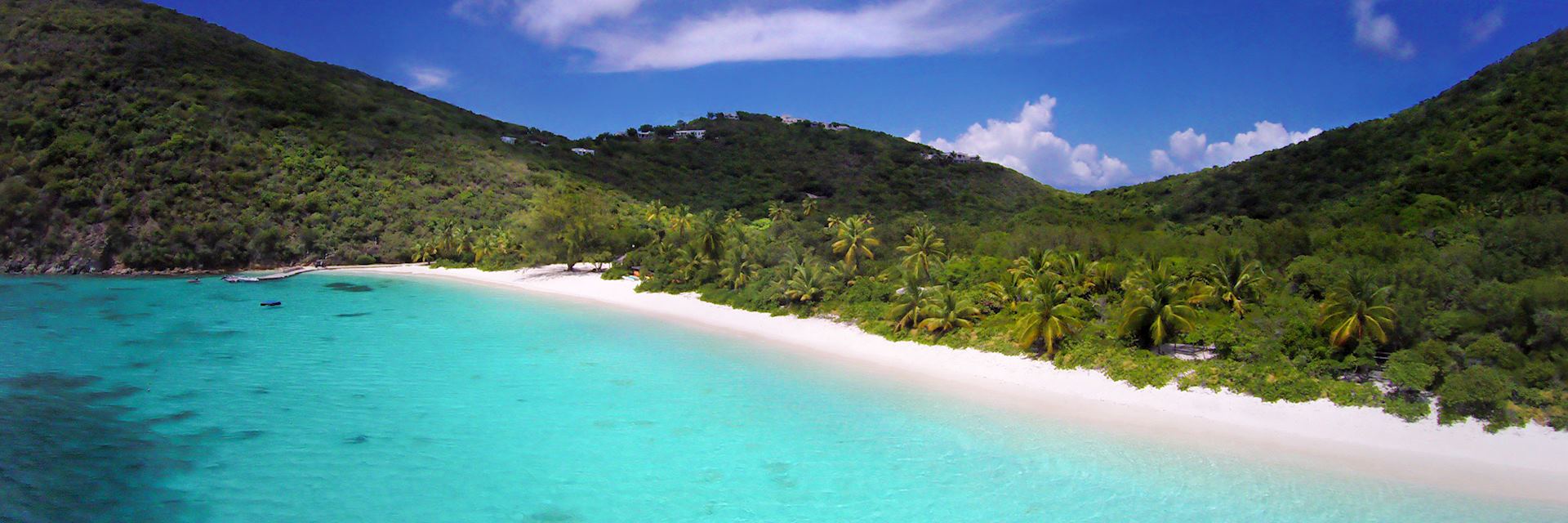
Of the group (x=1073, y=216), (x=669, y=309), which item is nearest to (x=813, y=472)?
(x=669, y=309)

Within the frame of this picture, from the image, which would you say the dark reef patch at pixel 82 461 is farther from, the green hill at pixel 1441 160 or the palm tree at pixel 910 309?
the green hill at pixel 1441 160

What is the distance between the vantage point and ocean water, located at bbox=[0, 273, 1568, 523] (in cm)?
1255

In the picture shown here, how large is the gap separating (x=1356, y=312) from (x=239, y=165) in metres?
85.0

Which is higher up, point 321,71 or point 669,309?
point 321,71

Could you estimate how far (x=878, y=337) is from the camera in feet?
92.4

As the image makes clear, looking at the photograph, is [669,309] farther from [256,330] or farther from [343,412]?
[343,412]

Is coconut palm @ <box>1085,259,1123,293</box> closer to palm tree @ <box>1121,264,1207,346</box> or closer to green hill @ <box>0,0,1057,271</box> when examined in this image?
palm tree @ <box>1121,264,1207,346</box>

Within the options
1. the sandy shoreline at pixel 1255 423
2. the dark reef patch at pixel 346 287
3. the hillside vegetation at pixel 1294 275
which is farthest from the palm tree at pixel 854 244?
the dark reef patch at pixel 346 287

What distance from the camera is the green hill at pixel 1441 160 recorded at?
38219mm

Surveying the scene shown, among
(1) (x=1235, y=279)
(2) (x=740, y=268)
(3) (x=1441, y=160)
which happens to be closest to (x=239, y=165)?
(2) (x=740, y=268)

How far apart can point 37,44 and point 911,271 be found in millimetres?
95583

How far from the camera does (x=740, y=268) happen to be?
39.0 meters

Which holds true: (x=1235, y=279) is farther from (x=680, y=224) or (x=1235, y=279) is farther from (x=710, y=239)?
(x=680, y=224)

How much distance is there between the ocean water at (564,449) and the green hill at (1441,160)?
3068 cm
